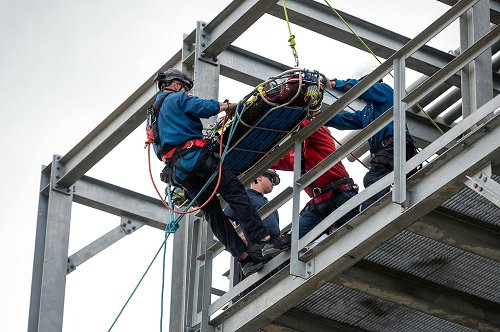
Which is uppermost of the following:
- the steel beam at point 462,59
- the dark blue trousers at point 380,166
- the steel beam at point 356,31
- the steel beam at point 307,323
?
the steel beam at point 356,31

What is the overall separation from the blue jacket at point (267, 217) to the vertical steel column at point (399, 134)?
2.47m

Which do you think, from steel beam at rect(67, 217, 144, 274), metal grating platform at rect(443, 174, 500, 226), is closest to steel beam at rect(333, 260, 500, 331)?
metal grating platform at rect(443, 174, 500, 226)

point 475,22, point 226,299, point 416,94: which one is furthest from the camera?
point 475,22

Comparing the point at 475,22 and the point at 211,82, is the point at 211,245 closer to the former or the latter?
the point at 211,82

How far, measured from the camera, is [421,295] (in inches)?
474

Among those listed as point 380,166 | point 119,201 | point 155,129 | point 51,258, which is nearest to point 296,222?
point 380,166

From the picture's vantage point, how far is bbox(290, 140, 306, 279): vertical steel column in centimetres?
1193

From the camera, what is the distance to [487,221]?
1134 cm

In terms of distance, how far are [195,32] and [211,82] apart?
0.57 metres

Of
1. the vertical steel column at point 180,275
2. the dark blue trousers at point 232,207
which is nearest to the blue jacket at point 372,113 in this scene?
the dark blue trousers at point 232,207

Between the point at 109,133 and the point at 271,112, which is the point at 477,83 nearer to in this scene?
the point at 271,112

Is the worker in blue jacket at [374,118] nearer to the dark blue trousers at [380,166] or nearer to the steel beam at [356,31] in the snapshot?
the dark blue trousers at [380,166]

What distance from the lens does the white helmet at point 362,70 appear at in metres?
13.7

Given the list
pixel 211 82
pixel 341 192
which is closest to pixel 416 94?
pixel 341 192
